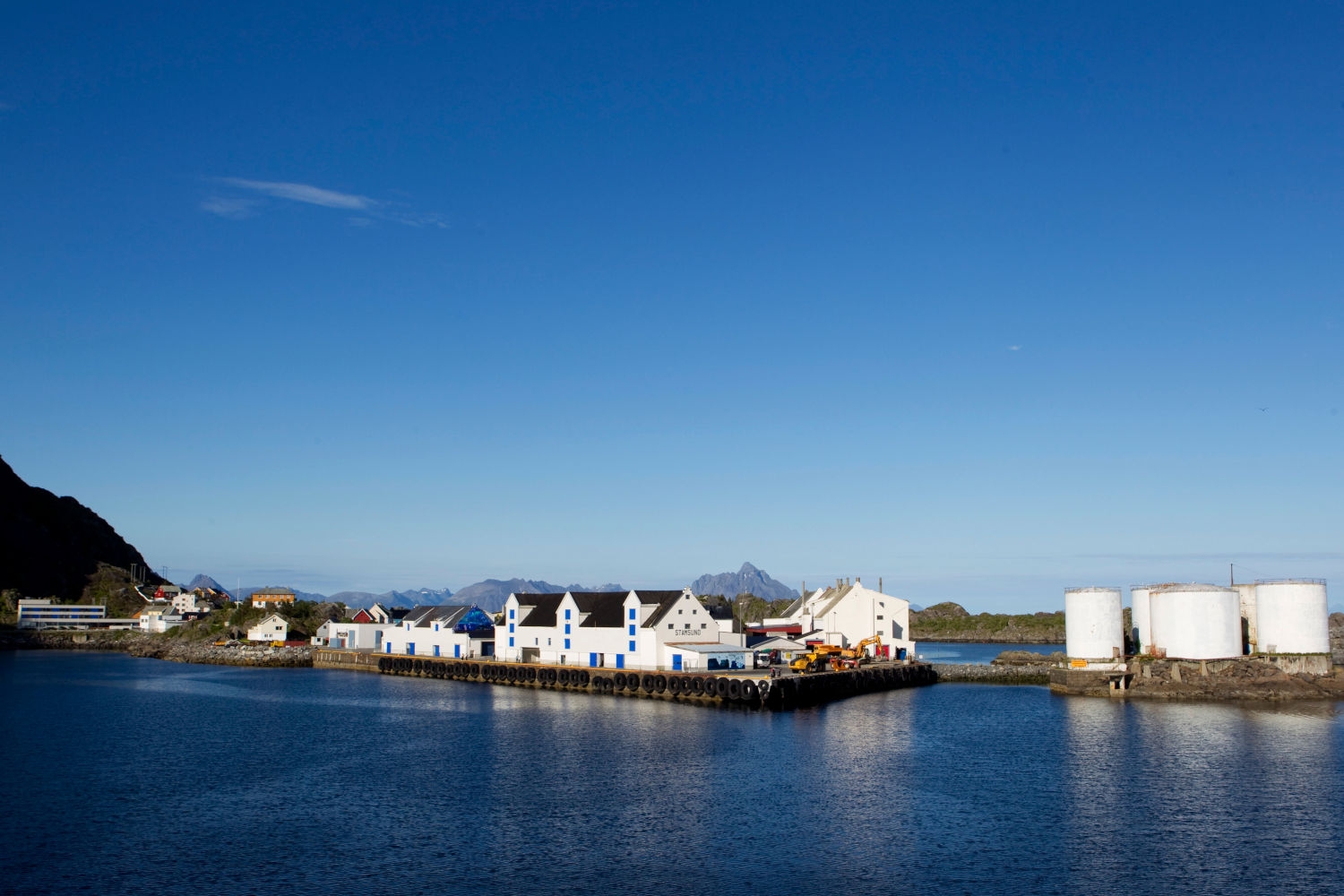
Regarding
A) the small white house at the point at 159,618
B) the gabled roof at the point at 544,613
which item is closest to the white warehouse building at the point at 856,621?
the gabled roof at the point at 544,613

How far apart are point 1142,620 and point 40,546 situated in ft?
612

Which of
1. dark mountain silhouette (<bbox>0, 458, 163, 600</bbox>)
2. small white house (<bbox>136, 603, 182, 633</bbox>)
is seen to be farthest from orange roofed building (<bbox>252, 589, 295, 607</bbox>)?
dark mountain silhouette (<bbox>0, 458, 163, 600</bbox>)

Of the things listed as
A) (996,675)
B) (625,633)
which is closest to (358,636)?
(625,633)

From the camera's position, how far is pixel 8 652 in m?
136

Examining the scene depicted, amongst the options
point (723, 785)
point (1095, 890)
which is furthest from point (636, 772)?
point (1095, 890)

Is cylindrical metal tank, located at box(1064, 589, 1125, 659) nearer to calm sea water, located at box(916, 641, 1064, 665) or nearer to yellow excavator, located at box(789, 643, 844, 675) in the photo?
yellow excavator, located at box(789, 643, 844, 675)

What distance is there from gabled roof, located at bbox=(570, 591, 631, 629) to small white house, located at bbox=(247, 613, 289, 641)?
57946 millimetres

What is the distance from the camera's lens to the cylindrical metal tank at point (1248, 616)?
77.6m

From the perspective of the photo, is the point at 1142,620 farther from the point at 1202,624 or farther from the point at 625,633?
the point at 625,633

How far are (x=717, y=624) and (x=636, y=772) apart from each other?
123ft

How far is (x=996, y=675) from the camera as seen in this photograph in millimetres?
88000

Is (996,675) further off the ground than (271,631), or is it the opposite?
(271,631)

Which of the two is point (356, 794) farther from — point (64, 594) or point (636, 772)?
point (64, 594)

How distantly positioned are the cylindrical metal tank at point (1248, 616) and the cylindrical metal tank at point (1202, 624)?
4.68 m
